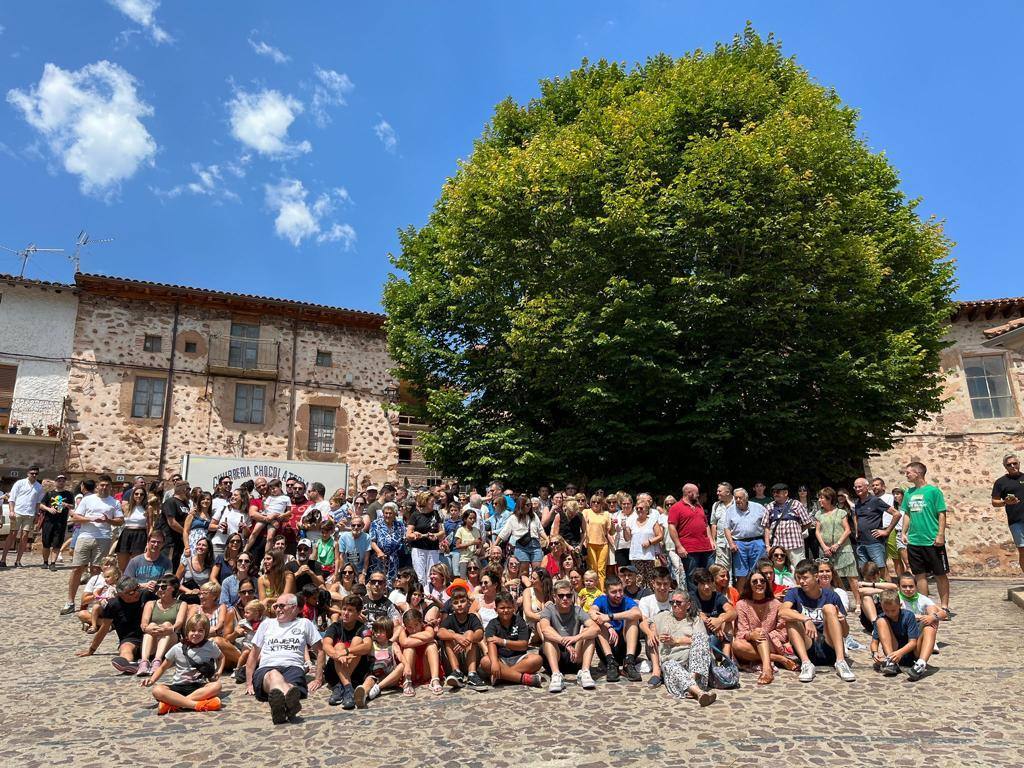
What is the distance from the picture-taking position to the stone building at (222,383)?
2056 cm

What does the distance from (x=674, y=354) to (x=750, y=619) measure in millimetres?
6247

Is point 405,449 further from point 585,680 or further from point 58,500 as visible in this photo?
point 585,680

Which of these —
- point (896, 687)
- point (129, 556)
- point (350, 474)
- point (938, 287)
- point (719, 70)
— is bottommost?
point (896, 687)

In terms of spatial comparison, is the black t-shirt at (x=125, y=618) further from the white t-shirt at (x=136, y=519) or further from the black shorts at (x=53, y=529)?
the black shorts at (x=53, y=529)

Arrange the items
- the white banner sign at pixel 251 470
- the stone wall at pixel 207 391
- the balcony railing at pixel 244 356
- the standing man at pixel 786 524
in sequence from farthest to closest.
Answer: the balcony railing at pixel 244 356, the stone wall at pixel 207 391, the white banner sign at pixel 251 470, the standing man at pixel 786 524

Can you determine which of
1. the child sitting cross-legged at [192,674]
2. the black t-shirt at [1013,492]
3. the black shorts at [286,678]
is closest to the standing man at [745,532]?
the black t-shirt at [1013,492]

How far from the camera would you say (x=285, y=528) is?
981 centimetres

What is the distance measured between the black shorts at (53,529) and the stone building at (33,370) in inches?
281

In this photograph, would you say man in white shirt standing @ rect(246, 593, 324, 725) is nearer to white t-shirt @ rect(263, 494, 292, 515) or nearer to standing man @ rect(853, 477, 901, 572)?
white t-shirt @ rect(263, 494, 292, 515)

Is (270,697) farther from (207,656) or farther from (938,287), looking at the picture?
(938,287)

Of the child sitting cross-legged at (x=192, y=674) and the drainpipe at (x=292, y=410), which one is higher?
the drainpipe at (x=292, y=410)

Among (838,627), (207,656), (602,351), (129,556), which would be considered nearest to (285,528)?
(129,556)

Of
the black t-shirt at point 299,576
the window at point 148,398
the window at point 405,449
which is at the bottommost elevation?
the black t-shirt at point 299,576

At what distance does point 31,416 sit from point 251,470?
24.3 feet
